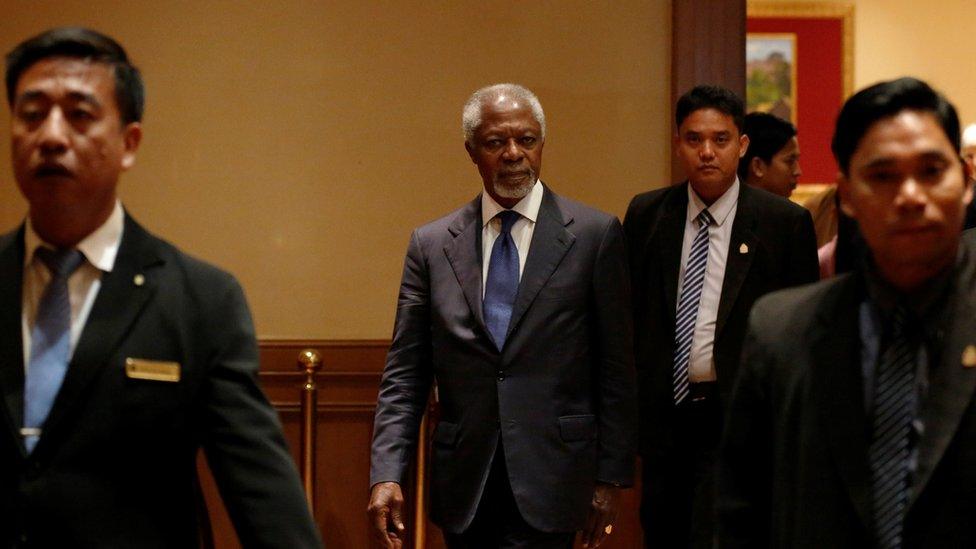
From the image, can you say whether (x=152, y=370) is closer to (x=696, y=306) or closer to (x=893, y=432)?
(x=893, y=432)

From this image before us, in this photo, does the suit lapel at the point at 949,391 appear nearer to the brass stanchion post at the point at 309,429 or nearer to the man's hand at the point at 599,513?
the man's hand at the point at 599,513

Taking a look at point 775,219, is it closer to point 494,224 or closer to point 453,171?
point 494,224

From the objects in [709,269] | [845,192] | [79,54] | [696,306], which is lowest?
[696,306]

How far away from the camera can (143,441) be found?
236 centimetres

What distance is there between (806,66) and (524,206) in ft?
15.0

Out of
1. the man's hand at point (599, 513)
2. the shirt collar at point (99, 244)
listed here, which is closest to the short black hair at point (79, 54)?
the shirt collar at point (99, 244)

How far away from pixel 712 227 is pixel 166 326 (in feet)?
7.94

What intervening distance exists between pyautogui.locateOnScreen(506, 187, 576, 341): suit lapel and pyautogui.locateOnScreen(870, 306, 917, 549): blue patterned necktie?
169 cm

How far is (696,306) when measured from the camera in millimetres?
4379

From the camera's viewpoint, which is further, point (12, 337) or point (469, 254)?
point (469, 254)

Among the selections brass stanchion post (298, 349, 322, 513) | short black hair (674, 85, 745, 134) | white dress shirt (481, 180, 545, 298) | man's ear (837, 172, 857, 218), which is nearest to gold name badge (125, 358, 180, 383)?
man's ear (837, 172, 857, 218)

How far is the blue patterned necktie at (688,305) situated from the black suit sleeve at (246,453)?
6.84 ft

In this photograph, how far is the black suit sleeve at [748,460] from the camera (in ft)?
7.97

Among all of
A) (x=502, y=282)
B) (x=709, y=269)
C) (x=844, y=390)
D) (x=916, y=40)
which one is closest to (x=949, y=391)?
(x=844, y=390)
